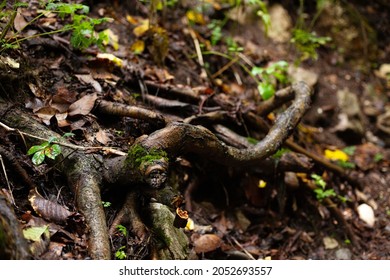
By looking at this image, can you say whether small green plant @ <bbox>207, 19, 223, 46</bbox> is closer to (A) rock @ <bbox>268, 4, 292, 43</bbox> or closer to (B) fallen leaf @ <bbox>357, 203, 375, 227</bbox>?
(A) rock @ <bbox>268, 4, 292, 43</bbox>

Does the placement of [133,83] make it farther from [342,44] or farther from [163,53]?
[342,44]

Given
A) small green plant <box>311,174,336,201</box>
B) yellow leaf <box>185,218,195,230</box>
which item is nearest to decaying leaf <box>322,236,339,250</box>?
small green plant <box>311,174,336,201</box>

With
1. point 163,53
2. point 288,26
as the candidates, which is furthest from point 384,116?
point 163,53

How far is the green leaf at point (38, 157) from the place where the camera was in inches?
82.3

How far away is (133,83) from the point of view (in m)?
3.33

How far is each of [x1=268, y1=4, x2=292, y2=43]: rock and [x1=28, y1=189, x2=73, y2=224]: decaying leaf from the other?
4.15 meters

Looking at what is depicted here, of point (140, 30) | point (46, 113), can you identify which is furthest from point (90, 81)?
point (140, 30)

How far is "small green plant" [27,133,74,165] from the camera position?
2.10 metres

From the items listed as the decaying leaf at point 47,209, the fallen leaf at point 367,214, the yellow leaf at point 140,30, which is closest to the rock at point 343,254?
the fallen leaf at point 367,214

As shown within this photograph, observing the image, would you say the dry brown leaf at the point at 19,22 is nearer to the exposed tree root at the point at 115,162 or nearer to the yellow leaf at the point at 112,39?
the yellow leaf at the point at 112,39

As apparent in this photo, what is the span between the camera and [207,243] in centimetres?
279

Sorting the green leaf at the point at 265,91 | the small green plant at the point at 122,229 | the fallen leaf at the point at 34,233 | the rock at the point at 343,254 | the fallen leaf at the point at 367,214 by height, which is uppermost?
the fallen leaf at the point at 34,233

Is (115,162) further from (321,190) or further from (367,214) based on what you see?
(367,214)

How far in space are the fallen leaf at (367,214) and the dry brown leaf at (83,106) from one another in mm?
2891
